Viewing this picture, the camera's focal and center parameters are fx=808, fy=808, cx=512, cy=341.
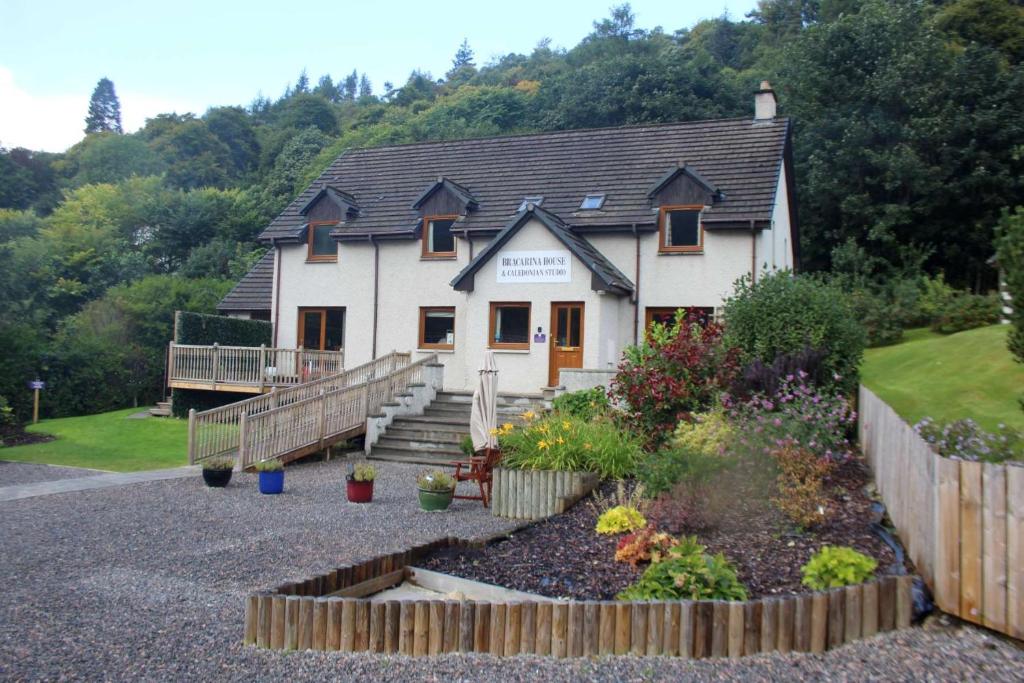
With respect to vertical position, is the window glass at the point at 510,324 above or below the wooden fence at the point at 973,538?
above

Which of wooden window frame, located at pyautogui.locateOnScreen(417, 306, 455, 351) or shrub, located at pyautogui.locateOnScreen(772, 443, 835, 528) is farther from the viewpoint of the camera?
wooden window frame, located at pyautogui.locateOnScreen(417, 306, 455, 351)

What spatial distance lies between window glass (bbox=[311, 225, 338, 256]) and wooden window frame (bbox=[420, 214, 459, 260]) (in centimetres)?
329

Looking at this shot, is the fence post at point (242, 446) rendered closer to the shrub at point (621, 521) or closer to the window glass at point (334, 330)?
the shrub at point (621, 521)

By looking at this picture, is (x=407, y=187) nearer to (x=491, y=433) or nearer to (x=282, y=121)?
(x=491, y=433)

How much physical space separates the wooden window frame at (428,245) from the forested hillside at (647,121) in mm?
12865

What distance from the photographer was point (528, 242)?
836 inches

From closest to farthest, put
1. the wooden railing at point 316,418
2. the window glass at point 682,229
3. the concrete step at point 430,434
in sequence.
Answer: the wooden railing at point 316,418 → the concrete step at point 430,434 → the window glass at point 682,229

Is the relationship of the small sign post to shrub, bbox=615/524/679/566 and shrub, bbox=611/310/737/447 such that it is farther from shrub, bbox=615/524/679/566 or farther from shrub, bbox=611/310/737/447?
shrub, bbox=615/524/679/566

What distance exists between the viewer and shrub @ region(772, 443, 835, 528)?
26.2ft

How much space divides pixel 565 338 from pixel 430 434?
15.6 ft

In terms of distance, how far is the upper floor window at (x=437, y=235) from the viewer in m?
24.2

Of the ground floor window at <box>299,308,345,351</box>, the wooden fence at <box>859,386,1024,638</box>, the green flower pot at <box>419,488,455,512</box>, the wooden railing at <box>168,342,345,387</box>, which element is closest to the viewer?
the wooden fence at <box>859,386,1024,638</box>

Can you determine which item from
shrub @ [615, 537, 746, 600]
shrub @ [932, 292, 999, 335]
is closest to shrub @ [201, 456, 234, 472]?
shrub @ [615, 537, 746, 600]

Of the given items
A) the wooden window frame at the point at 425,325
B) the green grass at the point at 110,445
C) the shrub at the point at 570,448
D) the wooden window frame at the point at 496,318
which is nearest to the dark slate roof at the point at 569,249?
the wooden window frame at the point at 496,318
